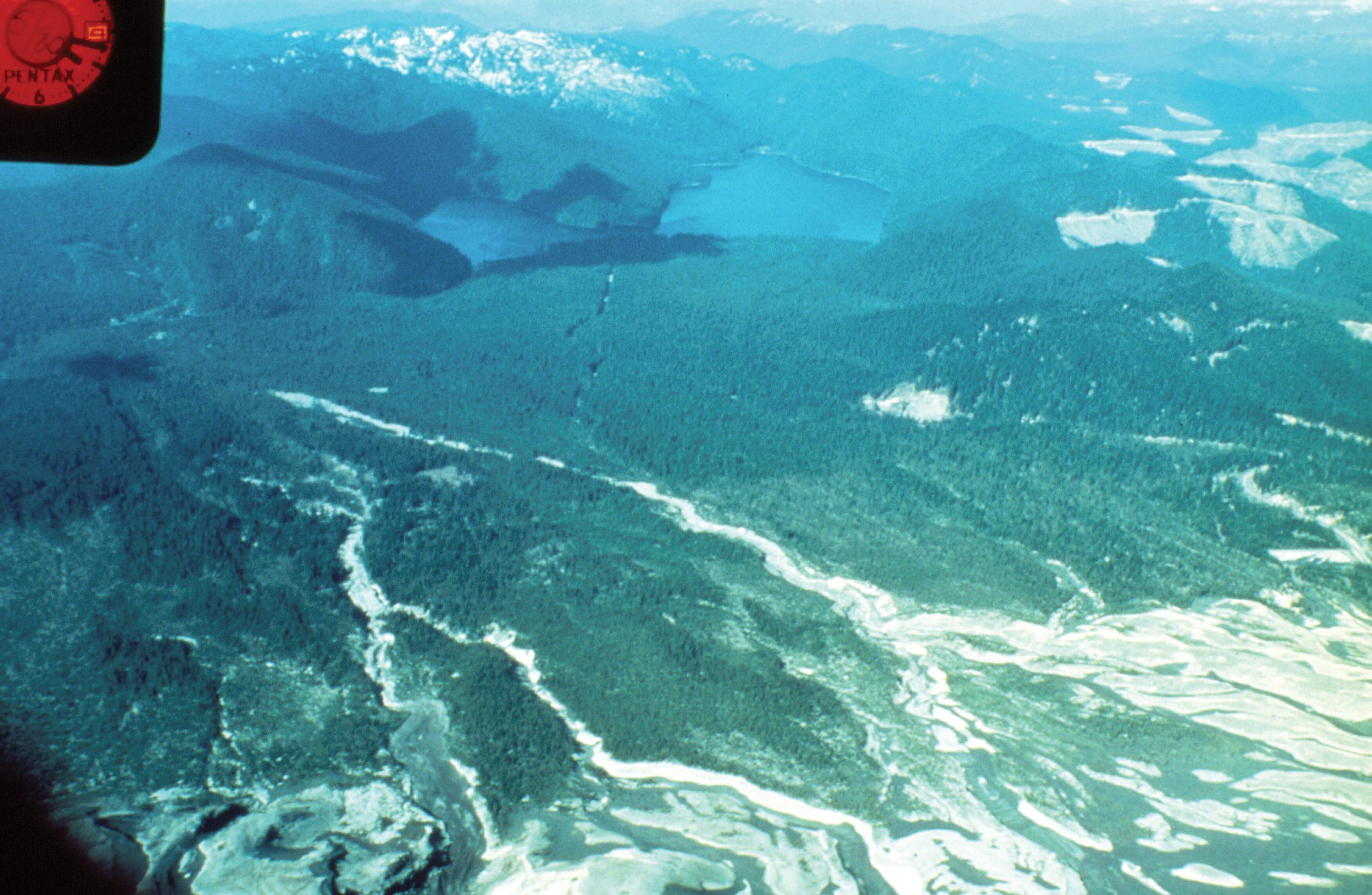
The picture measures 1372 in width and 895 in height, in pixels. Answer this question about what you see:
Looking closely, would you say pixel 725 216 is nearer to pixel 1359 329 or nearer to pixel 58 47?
pixel 1359 329

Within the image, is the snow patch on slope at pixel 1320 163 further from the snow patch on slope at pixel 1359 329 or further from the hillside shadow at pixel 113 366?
the hillside shadow at pixel 113 366

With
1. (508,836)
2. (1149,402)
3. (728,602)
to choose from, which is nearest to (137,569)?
(508,836)

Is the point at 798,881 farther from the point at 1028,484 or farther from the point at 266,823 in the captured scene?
the point at 1028,484

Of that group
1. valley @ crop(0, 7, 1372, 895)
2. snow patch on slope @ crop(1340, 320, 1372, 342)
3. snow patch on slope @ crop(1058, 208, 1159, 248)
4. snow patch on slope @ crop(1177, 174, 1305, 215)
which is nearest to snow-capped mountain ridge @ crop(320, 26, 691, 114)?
valley @ crop(0, 7, 1372, 895)

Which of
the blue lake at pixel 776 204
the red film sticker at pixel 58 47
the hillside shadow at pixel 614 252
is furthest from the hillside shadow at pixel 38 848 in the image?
the blue lake at pixel 776 204

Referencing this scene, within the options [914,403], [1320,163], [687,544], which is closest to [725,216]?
[914,403]

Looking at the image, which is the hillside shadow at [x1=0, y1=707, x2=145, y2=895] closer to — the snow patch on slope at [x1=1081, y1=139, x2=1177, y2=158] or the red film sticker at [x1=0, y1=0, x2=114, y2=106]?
the red film sticker at [x1=0, y1=0, x2=114, y2=106]
